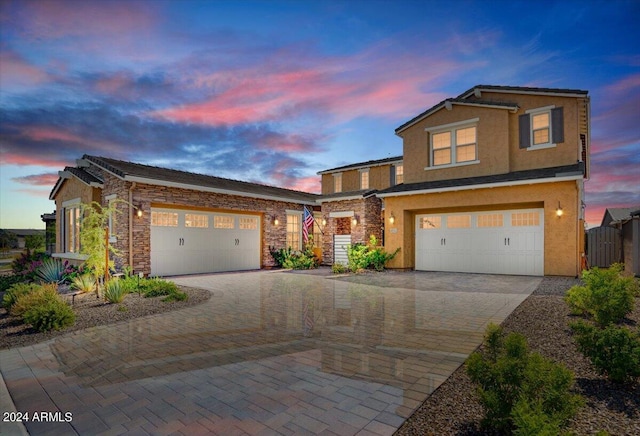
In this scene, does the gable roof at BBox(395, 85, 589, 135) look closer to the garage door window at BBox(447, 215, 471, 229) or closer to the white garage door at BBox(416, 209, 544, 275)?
the white garage door at BBox(416, 209, 544, 275)

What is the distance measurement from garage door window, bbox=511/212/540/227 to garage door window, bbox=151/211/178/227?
13895mm

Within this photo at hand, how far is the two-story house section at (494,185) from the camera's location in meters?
12.1

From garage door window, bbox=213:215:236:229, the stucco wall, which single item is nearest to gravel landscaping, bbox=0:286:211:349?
garage door window, bbox=213:215:236:229

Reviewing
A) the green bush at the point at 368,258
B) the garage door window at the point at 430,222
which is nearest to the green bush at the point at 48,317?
the green bush at the point at 368,258

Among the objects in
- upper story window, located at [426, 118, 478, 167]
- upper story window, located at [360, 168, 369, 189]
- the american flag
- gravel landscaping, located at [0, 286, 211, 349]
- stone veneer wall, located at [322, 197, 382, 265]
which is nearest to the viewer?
gravel landscaping, located at [0, 286, 211, 349]

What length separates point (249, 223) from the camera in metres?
16.9

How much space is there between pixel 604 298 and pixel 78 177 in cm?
1787

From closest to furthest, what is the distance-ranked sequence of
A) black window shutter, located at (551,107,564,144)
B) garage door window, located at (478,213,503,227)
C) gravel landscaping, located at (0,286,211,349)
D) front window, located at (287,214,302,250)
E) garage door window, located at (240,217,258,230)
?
gravel landscaping, located at (0,286,211,349) → black window shutter, located at (551,107,564,144) → garage door window, located at (478,213,503,227) → garage door window, located at (240,217,258,230) → front window, located at (287,214,302,250)

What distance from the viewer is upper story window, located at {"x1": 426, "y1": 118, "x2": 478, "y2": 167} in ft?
48.2

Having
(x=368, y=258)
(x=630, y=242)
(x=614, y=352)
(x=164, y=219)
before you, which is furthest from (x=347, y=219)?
(x=614, y=352)

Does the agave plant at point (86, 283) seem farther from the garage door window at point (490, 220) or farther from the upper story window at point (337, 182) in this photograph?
the upper story window at point (337, 182)

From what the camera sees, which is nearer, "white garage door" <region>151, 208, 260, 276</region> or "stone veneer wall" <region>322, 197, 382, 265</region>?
"white garage door" <region>151, 208, 260, 276</region>

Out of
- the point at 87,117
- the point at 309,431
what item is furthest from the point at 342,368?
the point at 87,117

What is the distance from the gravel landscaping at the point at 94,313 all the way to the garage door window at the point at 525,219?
11.9m
